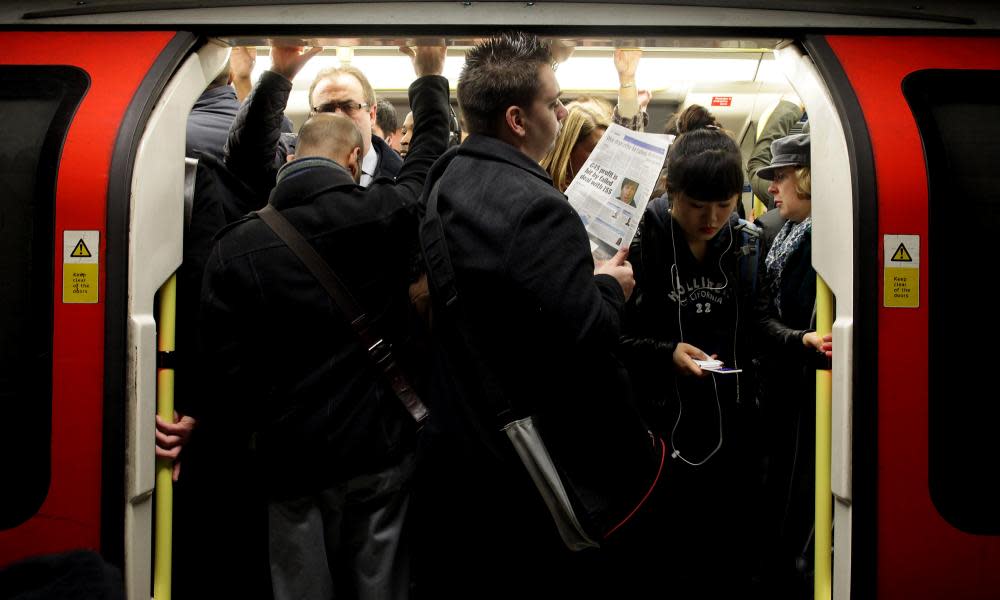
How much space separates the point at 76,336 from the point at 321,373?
24.9 inches

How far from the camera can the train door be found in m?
1.96

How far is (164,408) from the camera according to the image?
213cm

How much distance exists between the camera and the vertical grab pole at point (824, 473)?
208cm

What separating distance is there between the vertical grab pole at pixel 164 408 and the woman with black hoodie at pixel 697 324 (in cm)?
147

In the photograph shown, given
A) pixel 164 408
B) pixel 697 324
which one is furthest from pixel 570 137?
pixel 164 408

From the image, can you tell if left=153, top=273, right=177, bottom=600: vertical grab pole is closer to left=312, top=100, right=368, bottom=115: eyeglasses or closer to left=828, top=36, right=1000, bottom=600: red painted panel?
left=312, top=100, right=368, bottom=115: eyeglasses

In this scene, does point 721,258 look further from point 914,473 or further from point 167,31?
point 167,31

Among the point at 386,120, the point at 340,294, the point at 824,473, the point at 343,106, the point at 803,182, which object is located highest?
the point at 386,120

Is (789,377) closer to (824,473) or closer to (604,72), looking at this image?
(824,473)

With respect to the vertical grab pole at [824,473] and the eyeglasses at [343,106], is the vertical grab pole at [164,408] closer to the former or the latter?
the eyeglasses at [343,106]

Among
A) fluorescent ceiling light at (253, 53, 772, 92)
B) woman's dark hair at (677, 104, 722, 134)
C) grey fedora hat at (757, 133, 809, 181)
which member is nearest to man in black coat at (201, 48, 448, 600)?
grey fedora hat at (757, 133, 809, 181)

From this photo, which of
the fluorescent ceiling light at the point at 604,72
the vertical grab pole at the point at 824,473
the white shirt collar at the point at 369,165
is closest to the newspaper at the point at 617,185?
the vertical grab pole at the point at 824,473

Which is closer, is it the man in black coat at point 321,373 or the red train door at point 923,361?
the red train door at point 923,361

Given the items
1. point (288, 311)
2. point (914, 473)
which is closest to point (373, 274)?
point (288, 311)
